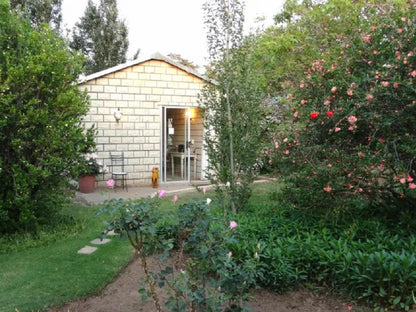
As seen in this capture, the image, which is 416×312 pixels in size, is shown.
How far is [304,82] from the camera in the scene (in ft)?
15.8

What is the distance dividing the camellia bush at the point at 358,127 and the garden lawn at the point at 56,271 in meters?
2.56

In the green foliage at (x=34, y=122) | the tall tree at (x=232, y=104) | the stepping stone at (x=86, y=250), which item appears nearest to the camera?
the stepping stone at (x=86, y=250)

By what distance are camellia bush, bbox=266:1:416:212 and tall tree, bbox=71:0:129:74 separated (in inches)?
728

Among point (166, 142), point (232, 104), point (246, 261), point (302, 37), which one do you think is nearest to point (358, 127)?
point (232, 104)

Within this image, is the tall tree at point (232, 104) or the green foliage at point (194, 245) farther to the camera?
the tall tree at point (232, 104)

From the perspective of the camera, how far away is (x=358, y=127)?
4305mm

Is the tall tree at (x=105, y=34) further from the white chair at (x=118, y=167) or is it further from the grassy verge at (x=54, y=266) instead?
the grassy verge at (x=54, y=266)

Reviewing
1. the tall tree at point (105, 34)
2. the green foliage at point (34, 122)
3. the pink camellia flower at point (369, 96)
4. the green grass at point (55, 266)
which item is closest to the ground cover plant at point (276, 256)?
the green grass at point (55, 266)

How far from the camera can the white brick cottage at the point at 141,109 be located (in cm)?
981

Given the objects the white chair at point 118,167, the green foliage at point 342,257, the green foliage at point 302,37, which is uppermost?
the green foliage at point 302,37

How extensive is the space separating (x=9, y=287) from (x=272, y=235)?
297cm

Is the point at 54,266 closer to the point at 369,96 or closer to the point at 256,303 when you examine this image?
the point at 256,303

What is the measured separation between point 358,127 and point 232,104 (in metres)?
2.13

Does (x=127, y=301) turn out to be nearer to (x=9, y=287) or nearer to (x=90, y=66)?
(x=9, y=287)
